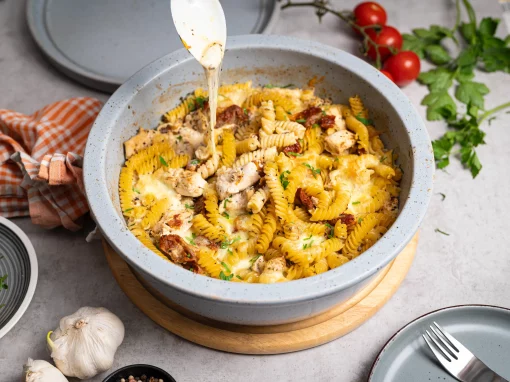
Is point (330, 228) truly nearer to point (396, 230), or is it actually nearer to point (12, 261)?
point (396, 230)

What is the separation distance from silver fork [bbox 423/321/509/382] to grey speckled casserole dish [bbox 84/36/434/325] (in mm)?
422

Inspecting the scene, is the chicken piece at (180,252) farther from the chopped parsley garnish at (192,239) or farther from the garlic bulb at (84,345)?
the garlic bulb at (84,345)

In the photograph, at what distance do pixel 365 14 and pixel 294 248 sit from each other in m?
2.09

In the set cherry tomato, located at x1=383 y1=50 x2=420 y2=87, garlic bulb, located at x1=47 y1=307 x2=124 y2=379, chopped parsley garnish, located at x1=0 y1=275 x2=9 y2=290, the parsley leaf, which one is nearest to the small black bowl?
garlic bulb, located at x1=47 y1=307 x2=124 y2=379

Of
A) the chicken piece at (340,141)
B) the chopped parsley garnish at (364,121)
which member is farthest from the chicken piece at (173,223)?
the chopped parsley garnish at (364,121)

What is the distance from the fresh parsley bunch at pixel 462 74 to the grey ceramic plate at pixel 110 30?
1070mm

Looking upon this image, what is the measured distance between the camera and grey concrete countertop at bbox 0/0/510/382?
2.90m

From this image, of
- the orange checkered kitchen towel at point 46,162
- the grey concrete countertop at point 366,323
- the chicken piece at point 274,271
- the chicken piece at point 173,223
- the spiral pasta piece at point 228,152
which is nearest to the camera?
the chicken piece at point 274,271

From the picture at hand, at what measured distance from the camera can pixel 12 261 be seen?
3080 millimetres

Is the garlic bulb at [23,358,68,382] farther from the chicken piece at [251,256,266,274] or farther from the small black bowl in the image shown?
the chicken piece at [251,256,266,274]

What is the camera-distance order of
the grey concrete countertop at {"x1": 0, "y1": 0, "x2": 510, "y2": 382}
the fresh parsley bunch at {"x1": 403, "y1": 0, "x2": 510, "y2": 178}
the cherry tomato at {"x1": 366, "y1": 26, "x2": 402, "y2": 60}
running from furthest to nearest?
the cherry tomato at {"x1": 366, "y1": 26, "x2": 402, "y2": 60}
the fresh parsley bunch at {"x1": 403, "y1": 0, "x2": 510, "y2": 178}
the grey concrete countertop at {"x1": 0, "y1": 0, "x2": 510, "y2": 382}

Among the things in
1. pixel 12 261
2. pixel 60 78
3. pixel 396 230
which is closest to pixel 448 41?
pixel 396 230

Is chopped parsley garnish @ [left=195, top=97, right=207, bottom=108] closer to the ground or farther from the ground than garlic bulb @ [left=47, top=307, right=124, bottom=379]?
farther from the ground

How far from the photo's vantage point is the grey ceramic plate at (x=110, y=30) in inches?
157
